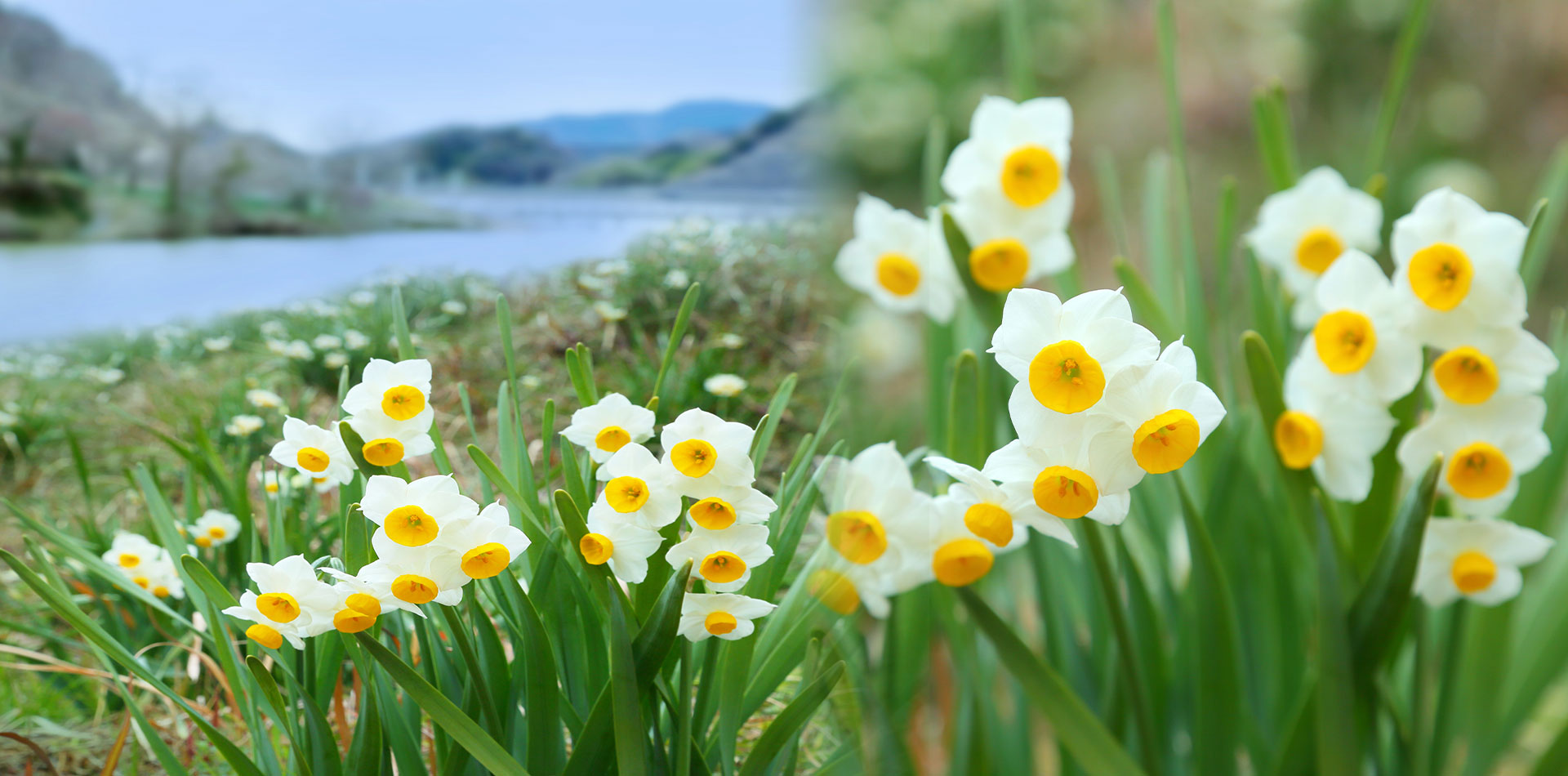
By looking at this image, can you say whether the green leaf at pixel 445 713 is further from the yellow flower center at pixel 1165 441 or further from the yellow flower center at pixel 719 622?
the yellow flower center at pixel 1165 441

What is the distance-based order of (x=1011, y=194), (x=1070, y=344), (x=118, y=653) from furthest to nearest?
(x=1011, y=194)
(x=118, y=653)
(x=1070, y=344)

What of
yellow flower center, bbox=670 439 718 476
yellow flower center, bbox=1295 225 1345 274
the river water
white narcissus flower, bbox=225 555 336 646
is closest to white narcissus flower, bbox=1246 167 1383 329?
yellow flower center, bbox=1295 225 1345 274

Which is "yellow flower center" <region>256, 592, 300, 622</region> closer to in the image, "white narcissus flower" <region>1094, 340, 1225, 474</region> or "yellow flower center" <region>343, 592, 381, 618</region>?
"yellow flower center" <region>343, 592, 381, 618</region>

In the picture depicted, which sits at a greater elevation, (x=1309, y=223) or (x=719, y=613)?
(x=1309, y=223)

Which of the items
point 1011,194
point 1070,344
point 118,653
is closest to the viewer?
point 1070,344

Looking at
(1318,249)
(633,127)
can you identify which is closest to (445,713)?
(633,127)

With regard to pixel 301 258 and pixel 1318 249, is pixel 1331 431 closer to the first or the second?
pixel 1318 249
